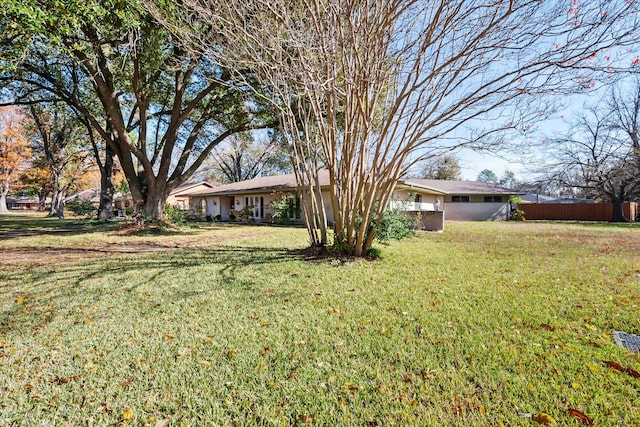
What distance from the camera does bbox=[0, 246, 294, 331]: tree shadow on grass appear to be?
4.12 meters

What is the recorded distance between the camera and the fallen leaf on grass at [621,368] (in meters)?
2.48

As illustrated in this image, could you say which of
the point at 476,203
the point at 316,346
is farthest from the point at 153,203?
the point at 476,203

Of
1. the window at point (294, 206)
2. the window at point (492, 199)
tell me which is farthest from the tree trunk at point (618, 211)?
the window at point (294, 206)

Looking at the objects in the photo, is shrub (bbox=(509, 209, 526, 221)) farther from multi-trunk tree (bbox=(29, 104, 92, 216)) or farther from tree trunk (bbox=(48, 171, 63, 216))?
tree trunk (bbox=(48, 171, 63, 216))

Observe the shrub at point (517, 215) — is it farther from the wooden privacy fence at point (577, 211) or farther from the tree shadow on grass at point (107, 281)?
the tree shadow on grass at point (107, 281)

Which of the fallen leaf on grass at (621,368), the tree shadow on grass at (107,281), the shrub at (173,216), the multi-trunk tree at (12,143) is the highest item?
the multi-trunk tree at (12,143)

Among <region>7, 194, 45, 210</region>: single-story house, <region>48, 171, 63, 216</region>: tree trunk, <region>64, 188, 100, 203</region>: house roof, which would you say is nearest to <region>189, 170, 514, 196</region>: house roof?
<region>64, 188, 100, 203</region>: house roof

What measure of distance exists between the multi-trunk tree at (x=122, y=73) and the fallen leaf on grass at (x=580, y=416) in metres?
7.17

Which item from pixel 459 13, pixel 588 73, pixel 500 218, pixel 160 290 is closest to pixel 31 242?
pixel 160 290

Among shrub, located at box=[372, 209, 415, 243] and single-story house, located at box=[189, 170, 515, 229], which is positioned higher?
single-story house, located at box=[189, 170, 515, 229]

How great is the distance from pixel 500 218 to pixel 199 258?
2572 cm

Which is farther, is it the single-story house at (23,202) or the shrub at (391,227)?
the single-story house at (23,202)

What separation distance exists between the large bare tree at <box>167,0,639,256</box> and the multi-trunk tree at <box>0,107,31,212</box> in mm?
34188

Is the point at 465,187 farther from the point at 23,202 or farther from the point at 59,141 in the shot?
the point at 23,202
